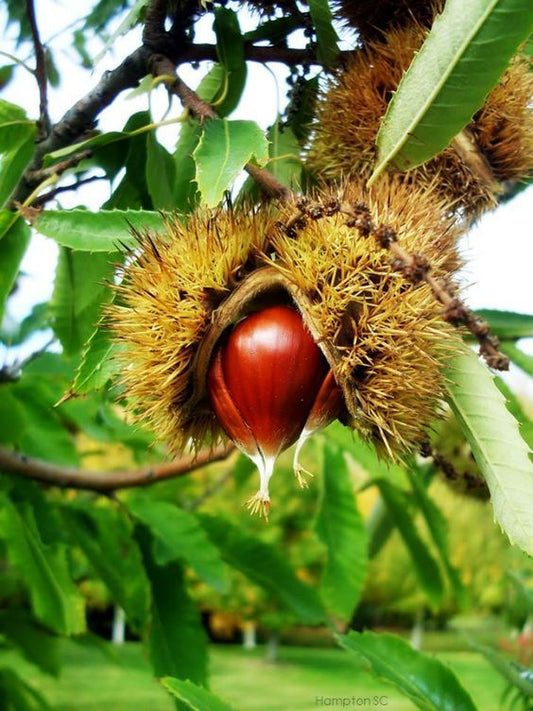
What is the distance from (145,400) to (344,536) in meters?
0.92

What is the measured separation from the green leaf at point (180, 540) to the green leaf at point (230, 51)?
2.64 ft

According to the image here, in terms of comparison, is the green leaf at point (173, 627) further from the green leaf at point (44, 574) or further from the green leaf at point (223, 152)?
the green leaf at point (223, 152)

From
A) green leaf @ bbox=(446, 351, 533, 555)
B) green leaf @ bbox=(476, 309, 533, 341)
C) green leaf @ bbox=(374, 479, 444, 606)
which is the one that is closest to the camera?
green leaf @ bbox=(446, 351, 533, 555)

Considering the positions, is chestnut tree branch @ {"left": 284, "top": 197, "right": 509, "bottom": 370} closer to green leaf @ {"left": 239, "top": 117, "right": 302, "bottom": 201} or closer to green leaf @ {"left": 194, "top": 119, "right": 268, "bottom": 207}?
green leaf @ {"left": 194, "top": 119, "right": 268, "bottom": 207}

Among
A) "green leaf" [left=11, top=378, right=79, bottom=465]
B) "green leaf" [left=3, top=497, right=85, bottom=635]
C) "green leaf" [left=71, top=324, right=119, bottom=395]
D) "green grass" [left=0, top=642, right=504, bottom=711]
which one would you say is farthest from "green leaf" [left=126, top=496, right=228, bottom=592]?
"green grass" [left=0, top=642, right=504, bottom=711]

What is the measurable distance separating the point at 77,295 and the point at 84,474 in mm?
516

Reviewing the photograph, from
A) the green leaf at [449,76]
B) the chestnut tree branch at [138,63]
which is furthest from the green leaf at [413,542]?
the green leaf at [449,76]

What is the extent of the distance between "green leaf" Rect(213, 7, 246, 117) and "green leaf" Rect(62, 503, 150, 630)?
895 mm

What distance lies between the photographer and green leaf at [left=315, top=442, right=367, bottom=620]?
1.51 meters

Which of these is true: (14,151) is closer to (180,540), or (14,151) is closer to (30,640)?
(180,540)

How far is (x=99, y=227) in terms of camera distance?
83 centimetres

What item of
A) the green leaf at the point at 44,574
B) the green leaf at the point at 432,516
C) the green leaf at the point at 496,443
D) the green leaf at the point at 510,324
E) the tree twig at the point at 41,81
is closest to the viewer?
the green leaf at the point at 496,443

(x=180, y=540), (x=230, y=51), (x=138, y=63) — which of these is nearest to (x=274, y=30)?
(x=230, y=51)

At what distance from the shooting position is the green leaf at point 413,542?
1752mm
